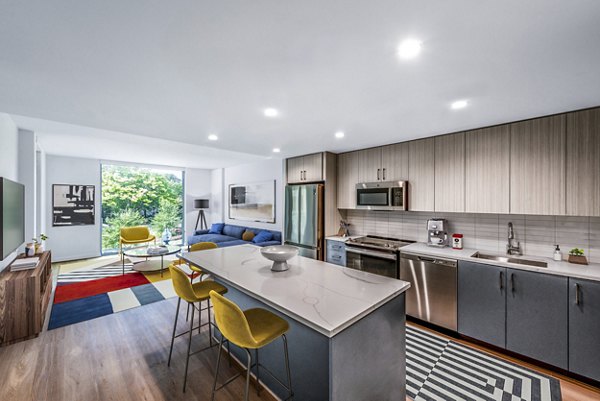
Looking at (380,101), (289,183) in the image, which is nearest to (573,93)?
(380,101)

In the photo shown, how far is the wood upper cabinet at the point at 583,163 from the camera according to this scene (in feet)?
7.45

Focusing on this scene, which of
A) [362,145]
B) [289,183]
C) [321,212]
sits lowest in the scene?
[321,212]

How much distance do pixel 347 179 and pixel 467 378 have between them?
2837 millimetres

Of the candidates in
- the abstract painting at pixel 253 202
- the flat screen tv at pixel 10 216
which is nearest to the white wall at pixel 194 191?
the abstract painting at pixel 253 202

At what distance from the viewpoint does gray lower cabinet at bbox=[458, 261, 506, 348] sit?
98.8 inches

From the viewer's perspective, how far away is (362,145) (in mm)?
3754

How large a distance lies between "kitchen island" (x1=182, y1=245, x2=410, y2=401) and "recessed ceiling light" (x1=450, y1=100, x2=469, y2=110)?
159cm

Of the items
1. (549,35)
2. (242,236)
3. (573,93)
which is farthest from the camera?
(242,236)

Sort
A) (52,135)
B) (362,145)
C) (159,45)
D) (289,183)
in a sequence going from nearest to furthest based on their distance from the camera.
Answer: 1. (159,45)
2. (362,145)
3. (52,135)
4. (289,183)

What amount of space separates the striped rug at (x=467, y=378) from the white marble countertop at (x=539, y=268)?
91cm

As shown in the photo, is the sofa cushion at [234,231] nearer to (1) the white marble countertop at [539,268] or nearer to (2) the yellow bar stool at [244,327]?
(1) the white marble countertop at [539,268]

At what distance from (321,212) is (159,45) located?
10.4 feet

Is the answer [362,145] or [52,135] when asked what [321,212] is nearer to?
[362,145]

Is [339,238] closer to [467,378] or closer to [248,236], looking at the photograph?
[467,378]
